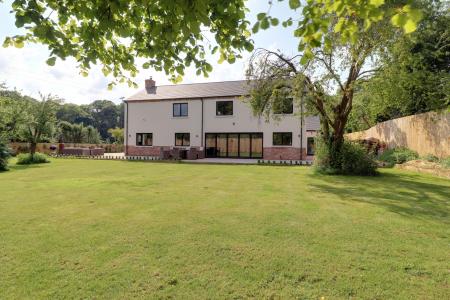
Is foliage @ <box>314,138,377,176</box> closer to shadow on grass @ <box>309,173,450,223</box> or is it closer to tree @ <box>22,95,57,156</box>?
shadow on grass @ <box>309,173,450,223</box>

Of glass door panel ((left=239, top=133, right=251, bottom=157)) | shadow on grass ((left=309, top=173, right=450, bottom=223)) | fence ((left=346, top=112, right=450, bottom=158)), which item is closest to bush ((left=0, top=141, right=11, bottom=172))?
shadow on grass ((left=309, top=173, right=450, bottom=223))

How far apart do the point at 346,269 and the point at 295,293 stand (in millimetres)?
904

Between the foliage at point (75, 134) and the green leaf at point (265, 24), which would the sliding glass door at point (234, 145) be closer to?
the green leaf at point (265, 24)

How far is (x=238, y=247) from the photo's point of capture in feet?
13.8

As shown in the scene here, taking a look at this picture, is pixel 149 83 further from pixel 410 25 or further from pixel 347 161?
pixel 410 25

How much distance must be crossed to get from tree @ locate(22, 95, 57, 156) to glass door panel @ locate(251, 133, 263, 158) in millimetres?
16424

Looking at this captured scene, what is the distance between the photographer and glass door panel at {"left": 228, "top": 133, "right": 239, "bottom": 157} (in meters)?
26.2

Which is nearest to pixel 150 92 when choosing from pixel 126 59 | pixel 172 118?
pixel 172 118

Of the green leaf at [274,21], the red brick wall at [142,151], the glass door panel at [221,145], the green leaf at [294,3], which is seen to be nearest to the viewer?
the green leaf at [294,3]

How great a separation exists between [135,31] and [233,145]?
21.8 m

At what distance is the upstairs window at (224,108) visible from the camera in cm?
2592

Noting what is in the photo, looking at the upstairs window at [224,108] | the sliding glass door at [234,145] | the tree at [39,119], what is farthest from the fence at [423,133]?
the tree at [39,119]

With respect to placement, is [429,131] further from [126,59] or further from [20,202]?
[20,202]

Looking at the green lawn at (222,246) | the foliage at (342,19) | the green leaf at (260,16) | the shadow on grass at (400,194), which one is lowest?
the green lawn at (222,246)
